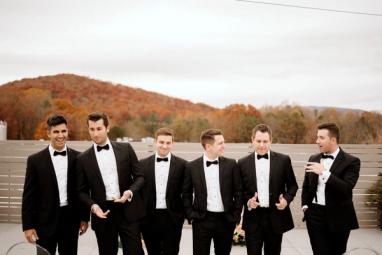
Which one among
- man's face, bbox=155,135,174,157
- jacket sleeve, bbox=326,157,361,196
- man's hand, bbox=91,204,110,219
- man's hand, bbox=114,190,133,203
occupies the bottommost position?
man's hand, bbox=91,204,110,219

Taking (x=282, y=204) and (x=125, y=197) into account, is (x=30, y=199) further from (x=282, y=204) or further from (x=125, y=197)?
(x=282, y=204)

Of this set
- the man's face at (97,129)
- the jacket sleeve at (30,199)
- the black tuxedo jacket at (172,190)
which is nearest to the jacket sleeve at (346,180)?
the black tuxedo jacket at (172,190)

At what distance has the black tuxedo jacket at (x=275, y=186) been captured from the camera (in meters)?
3.86

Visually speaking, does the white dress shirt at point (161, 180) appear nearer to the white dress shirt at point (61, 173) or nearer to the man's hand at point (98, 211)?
the man's hand at point (98, 211)

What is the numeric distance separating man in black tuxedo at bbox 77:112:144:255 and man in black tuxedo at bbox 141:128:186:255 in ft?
1.55

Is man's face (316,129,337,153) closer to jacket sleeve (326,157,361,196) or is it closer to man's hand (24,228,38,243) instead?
jacket sleeve (326,157,361,196)

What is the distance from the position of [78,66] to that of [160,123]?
38.2ft

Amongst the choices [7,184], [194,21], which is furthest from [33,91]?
[7,184]

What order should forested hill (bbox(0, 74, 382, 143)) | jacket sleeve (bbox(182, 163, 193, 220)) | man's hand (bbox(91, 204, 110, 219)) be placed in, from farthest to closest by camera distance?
forested hill (bbox(0, 74, 382, 143)) < jacket sleeve (bbox(182, 163, 193, 220)) < man's hand (bbox(91, 204, 110, 219))

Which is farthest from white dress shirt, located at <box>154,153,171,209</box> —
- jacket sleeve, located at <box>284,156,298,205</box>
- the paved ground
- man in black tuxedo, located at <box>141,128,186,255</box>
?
the paved ground

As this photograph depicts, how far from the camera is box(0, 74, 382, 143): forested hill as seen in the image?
26969 millimetres

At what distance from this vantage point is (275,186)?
3.90 m

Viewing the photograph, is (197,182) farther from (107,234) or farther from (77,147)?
(77,147)

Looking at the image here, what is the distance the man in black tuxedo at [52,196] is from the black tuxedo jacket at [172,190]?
32.8 inches
